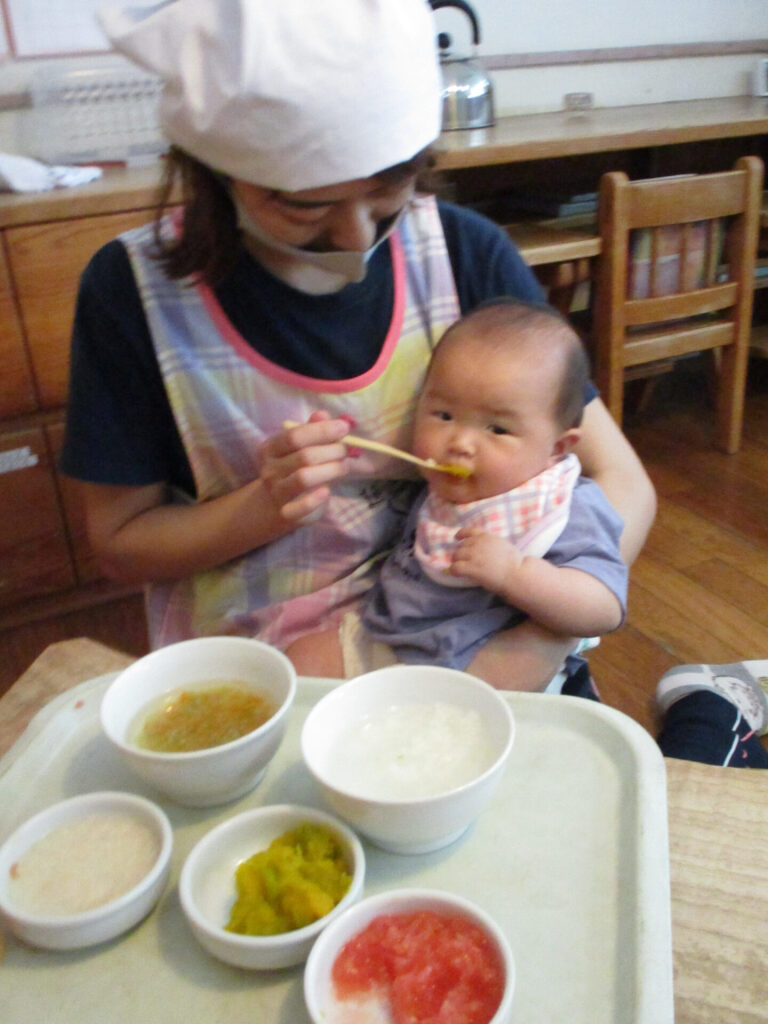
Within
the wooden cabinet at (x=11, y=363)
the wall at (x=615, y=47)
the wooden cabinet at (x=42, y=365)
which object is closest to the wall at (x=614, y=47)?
the wall at (x=615, y=47)

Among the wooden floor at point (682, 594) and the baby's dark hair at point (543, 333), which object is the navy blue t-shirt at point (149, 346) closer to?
the baby's dark hair at point (543, 333)

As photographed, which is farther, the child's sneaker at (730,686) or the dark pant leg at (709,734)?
the child's sneaker at (730,686)

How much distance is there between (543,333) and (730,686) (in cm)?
85

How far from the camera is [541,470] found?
3.32ft

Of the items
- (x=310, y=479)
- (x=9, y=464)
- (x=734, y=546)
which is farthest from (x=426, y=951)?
(x=734, y=546)

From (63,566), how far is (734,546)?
1709mm

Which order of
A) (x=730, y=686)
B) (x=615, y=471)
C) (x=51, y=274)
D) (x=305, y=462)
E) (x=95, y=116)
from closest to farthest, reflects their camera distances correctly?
(x=305, y=462), (x=615, y=471), (x=730, y=686), (x=51, y=274), (x=95, y=116)

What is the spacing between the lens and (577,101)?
2975 mm

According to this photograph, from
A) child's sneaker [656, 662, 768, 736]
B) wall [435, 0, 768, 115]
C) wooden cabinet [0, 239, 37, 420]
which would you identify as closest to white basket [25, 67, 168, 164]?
wooden cabinet [0, 239, 37, 420]

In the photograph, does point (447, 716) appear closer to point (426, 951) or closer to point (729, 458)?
point (426, 951)

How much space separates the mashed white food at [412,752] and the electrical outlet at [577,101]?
2868 millimetres

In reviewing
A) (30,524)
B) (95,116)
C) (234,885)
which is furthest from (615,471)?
(95,116)

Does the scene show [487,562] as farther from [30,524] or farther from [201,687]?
[30,524]

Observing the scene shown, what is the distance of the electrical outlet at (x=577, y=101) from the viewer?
2973mm
